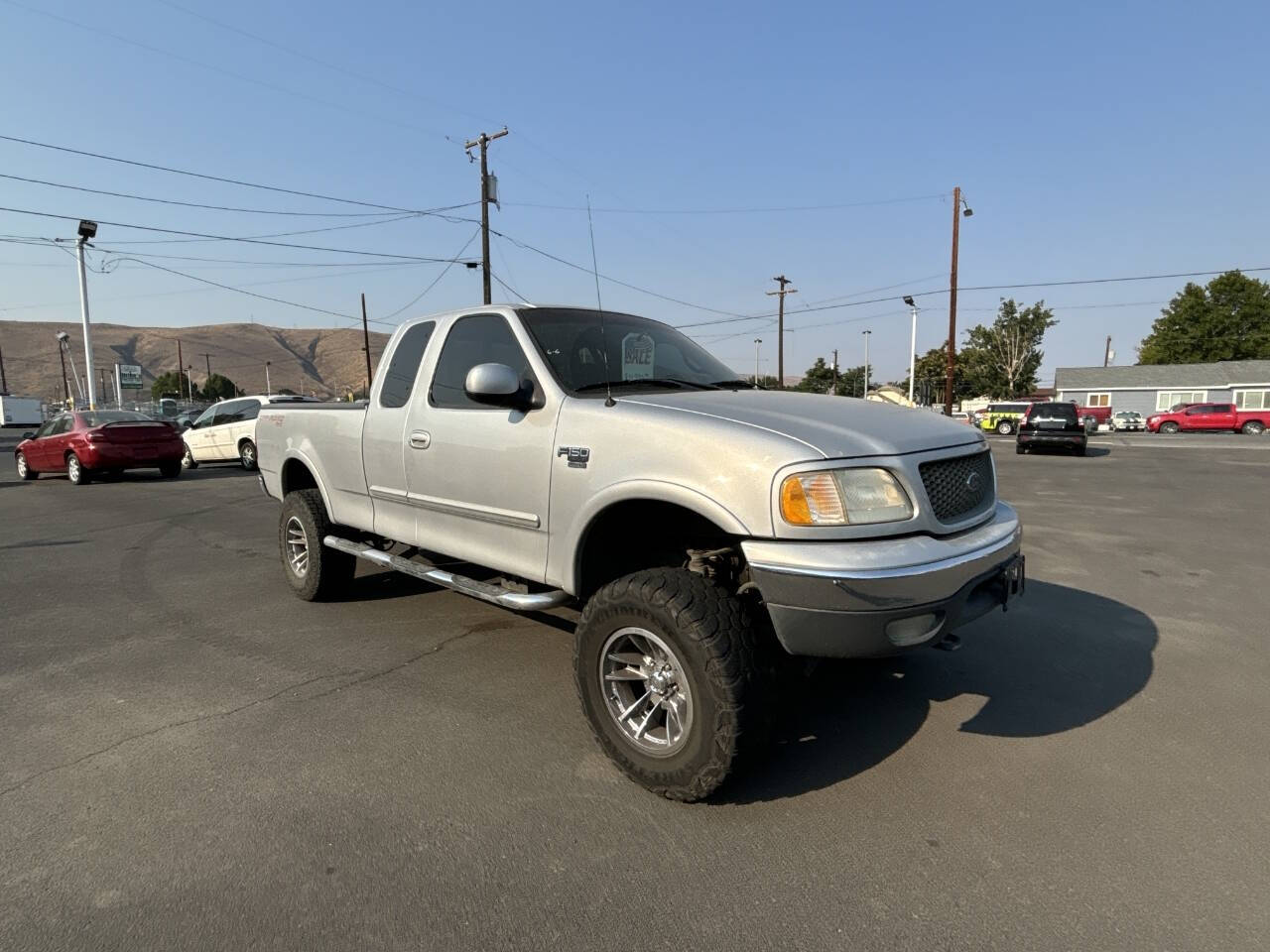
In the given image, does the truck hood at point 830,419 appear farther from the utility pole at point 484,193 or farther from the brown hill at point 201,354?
the brown hill at point 201,354

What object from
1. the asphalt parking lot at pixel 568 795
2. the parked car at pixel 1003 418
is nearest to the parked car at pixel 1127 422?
the parked car at pixel 1003 418

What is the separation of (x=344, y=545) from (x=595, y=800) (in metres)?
2.85

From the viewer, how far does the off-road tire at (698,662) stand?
2.53 meters

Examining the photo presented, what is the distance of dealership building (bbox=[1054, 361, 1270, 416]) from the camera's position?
48125mm

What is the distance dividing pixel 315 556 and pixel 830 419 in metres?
3.90

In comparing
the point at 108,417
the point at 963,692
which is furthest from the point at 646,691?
the point at 108,417

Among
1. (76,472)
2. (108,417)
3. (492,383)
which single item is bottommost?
(76,472)

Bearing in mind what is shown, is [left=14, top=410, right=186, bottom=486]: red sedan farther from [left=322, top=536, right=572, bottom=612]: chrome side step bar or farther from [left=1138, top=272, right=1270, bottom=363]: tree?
[left=1138, top=272, right=1270, bottom=363]: tree

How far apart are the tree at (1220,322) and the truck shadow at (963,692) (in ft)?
253

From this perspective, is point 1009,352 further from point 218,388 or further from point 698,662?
point 218,388

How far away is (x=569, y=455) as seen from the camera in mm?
3145

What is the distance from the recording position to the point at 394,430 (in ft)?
14.0

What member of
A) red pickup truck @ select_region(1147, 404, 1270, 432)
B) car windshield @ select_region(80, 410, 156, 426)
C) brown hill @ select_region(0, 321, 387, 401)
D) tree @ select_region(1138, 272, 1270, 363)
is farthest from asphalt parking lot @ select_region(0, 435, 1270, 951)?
brown hill @ select_region(0, 321, 387, 401)

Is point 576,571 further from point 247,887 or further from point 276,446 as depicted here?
point 276,446
